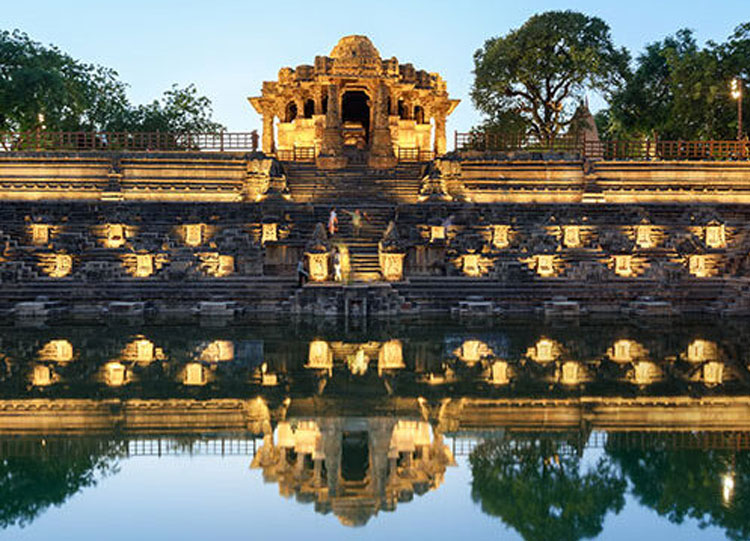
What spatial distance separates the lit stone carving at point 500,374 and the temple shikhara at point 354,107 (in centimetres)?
2202

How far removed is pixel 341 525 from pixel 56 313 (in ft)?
54.0

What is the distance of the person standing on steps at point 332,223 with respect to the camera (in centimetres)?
2341

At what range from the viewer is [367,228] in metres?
25.0

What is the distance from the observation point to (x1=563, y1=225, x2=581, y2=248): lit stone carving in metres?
24.6

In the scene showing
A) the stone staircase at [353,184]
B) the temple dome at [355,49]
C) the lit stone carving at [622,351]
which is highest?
the temple dome at [355,49]

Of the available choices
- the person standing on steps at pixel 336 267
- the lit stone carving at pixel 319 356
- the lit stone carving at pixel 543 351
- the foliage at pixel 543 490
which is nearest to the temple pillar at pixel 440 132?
the person standing on steps at pixel 336 267

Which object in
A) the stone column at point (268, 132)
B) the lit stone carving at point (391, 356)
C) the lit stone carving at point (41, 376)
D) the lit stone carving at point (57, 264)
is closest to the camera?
the lit stone carving at point (41, 376)

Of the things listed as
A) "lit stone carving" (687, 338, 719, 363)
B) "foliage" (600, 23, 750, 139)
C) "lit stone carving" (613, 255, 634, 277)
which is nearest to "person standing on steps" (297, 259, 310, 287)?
"lit stone carving" (613, 255, 634, 277)

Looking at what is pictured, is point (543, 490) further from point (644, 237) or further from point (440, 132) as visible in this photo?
point (440, 132)

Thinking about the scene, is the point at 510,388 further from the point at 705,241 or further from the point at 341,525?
the point at 705,241

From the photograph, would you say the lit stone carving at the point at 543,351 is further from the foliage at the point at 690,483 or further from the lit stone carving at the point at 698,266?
the lit stone carving at the point at 698,266

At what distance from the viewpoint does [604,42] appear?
1779 inches

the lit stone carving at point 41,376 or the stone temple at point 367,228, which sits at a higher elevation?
the stone temple at point 367,228

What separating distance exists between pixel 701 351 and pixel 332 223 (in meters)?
13.5
